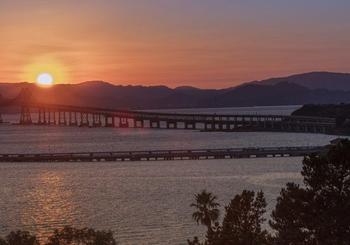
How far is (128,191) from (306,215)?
113 ft

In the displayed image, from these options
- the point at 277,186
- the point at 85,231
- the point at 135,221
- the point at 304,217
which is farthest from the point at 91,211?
the point at 304,217

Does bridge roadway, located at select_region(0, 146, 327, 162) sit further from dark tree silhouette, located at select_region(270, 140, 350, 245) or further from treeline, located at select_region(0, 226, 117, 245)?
dark tree silhouette, located at select_region(270, 140, 350, 245)

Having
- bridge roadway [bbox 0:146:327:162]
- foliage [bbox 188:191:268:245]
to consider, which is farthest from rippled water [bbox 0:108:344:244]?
foliage [bbox 188:191:268:245]

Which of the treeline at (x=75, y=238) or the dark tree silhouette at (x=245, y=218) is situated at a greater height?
the dark tree silhouette at (x=245, y=218)

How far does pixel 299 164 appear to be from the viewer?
70.2 metres

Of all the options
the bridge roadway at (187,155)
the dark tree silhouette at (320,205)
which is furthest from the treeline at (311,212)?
the bridge roadway at (187,155)

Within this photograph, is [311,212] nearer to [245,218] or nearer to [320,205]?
[320,205]

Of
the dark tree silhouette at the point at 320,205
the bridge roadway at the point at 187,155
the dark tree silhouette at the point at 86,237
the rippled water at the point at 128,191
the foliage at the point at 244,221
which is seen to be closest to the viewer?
the dark tree silhouette at the point at 320,205

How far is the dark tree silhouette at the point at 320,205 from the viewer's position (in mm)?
17938

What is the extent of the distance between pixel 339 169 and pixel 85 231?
24.6 ft

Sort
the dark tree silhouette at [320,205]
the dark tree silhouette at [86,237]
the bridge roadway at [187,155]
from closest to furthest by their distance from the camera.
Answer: the dark tree silhouette at [320,205] → the dark tree silhouette at [86,237] → the bridge roadway at [187,155]

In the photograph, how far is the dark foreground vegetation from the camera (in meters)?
18.0

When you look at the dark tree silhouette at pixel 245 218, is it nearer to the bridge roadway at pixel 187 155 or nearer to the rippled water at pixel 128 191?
the rippled water at pixel 128 191

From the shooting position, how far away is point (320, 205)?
60.4 ft
